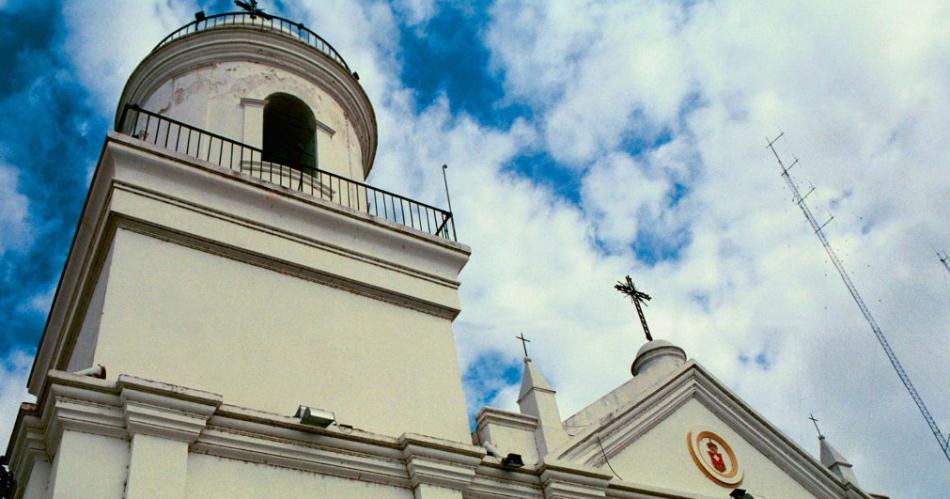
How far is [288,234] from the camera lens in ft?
32.0

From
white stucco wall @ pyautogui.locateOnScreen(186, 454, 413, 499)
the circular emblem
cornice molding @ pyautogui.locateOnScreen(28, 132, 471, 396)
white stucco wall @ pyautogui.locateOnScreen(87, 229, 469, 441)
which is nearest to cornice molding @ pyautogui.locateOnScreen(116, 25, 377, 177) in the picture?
cornice molding @ pyautogui.locateOnScreen(28, 132, 471, 396)

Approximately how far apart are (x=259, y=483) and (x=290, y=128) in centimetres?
629

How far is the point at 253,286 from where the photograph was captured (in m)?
9.16

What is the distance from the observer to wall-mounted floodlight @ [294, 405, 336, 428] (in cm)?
795

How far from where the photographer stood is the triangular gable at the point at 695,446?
1048 cm

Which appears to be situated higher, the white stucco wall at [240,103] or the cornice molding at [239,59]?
the cornice molding at [239,59]

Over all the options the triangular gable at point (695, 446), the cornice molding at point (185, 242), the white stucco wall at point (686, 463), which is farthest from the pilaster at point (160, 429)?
the white stucco wall at point (686, 463)

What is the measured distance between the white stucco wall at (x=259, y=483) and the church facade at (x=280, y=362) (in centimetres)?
2

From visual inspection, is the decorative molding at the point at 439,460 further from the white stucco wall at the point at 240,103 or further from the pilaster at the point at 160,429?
the white stucco wall at the point at 240,103

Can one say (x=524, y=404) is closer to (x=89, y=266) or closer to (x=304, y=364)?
(x=304, y=364)

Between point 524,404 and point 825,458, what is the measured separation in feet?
16.8

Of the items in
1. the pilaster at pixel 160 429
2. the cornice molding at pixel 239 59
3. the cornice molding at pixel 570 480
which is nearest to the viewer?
the pilaster at pixel 160 429

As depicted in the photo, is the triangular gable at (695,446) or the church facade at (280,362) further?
the triangular gable at (695,446)

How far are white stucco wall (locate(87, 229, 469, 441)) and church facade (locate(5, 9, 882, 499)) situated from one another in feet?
0.07
